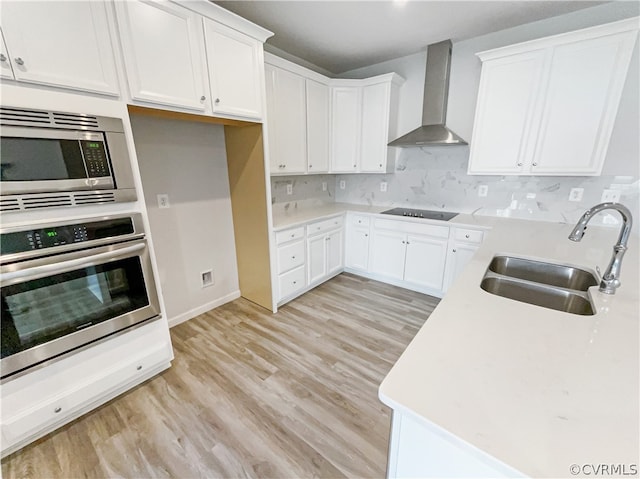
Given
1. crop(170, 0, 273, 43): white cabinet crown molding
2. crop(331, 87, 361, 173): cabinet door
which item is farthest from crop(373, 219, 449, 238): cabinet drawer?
crop(170, 0, 273, 43): white cabinet crown molding

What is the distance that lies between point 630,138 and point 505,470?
3.00m

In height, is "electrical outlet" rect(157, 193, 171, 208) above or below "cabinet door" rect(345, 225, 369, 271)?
above

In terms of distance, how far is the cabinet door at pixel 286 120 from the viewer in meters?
2.53

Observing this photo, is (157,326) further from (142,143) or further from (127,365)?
(142,143)

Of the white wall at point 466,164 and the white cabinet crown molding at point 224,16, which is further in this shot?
the white wall at point 466,164

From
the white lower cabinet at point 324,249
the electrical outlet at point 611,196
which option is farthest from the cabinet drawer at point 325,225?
the electrical outlet at point 611,196

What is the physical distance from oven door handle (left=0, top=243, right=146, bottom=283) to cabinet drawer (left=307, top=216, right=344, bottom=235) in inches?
64.0

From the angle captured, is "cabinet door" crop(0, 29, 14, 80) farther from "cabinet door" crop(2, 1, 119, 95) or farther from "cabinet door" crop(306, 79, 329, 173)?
"cabinet door" crop(306, 79, 329, 173)

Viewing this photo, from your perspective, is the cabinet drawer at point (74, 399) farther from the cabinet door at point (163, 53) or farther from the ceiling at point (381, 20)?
the ceiling at point (381, 20)

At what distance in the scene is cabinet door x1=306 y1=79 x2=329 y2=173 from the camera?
2.93 metres

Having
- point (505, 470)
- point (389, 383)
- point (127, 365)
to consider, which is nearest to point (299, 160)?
point (127, 365)

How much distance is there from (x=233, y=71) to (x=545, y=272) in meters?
2.48

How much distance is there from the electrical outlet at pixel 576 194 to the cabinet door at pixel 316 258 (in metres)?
2.37

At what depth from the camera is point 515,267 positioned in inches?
65.0
